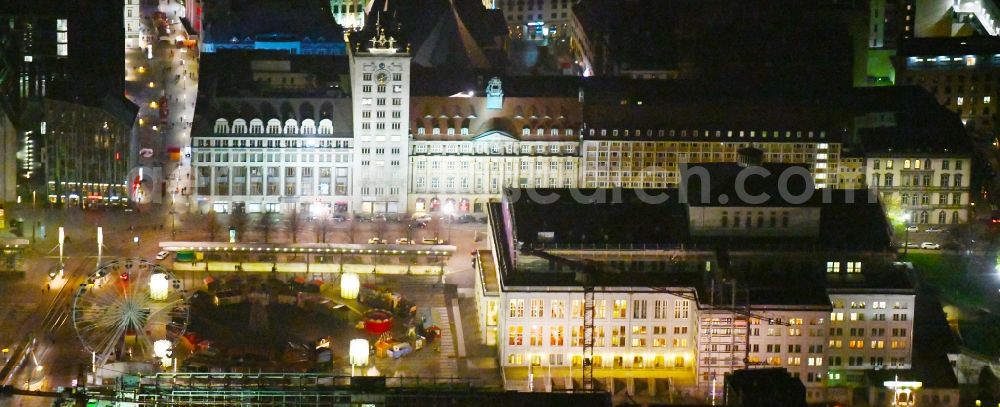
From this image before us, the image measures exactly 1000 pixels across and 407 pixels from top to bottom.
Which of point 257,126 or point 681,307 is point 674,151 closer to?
point 257,126

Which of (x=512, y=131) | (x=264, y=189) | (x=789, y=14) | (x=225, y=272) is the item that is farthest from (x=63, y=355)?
(x=789, y=14)

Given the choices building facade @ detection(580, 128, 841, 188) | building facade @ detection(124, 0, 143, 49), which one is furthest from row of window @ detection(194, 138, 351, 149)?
building facade @ detection(124, 0, 143, 49)

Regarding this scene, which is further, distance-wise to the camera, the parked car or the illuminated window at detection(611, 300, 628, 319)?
the illuminated window at detection(611, 300, 628, 319)

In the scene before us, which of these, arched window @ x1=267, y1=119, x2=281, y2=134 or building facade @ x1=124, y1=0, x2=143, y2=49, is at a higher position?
building facade @ x1=124, y1=0, x2=143, y2=49

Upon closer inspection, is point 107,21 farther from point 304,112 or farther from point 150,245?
point 150,245

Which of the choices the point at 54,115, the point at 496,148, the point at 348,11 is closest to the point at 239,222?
the point at 54,115

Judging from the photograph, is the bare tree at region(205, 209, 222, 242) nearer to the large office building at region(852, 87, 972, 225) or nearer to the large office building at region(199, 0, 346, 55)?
the large office building at region(199, 0, 346, 55)
